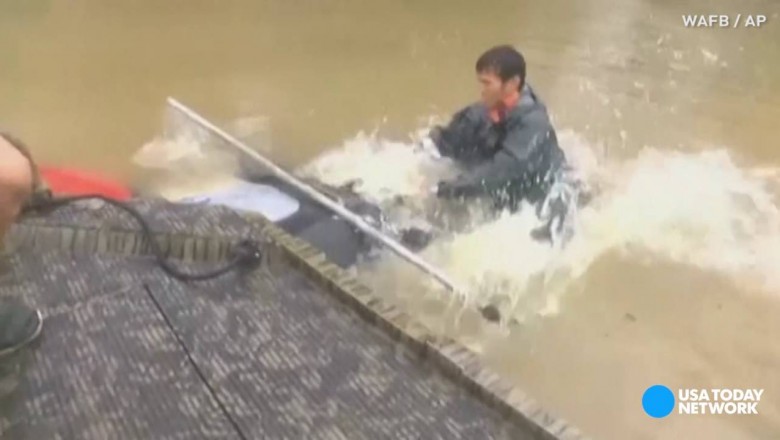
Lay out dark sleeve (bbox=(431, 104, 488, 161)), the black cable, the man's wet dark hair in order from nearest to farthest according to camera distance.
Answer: the black cable < the man's wet dark hair < dark sleeve (bbox=(431, 104, 488, 161))

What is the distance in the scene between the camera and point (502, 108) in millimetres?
1543

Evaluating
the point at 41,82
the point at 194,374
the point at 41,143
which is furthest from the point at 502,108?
the point at 41,82

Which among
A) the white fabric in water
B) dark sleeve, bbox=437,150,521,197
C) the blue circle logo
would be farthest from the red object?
the blue circle logo

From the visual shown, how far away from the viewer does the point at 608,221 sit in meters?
1.62

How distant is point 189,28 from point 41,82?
0.48 m

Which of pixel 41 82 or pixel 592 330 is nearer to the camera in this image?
pixel 592 330

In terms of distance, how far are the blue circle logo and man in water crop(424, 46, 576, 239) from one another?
391 millimetres

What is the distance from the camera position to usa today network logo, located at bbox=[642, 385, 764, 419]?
3.84 ft

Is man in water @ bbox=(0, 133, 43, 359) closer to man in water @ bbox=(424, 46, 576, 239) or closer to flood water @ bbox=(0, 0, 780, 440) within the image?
flood water @ bbox=(0, 0, 780, 440)

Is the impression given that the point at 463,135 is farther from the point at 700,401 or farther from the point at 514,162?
the point at 700,401

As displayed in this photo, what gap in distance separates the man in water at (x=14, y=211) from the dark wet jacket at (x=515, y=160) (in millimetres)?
749

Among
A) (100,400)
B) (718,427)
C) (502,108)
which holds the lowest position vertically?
(718,427)

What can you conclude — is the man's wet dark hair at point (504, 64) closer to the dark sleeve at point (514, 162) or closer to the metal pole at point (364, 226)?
the dark sleeve at point (514, 162)

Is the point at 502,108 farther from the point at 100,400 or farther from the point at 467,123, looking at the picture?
the point at 100,400
